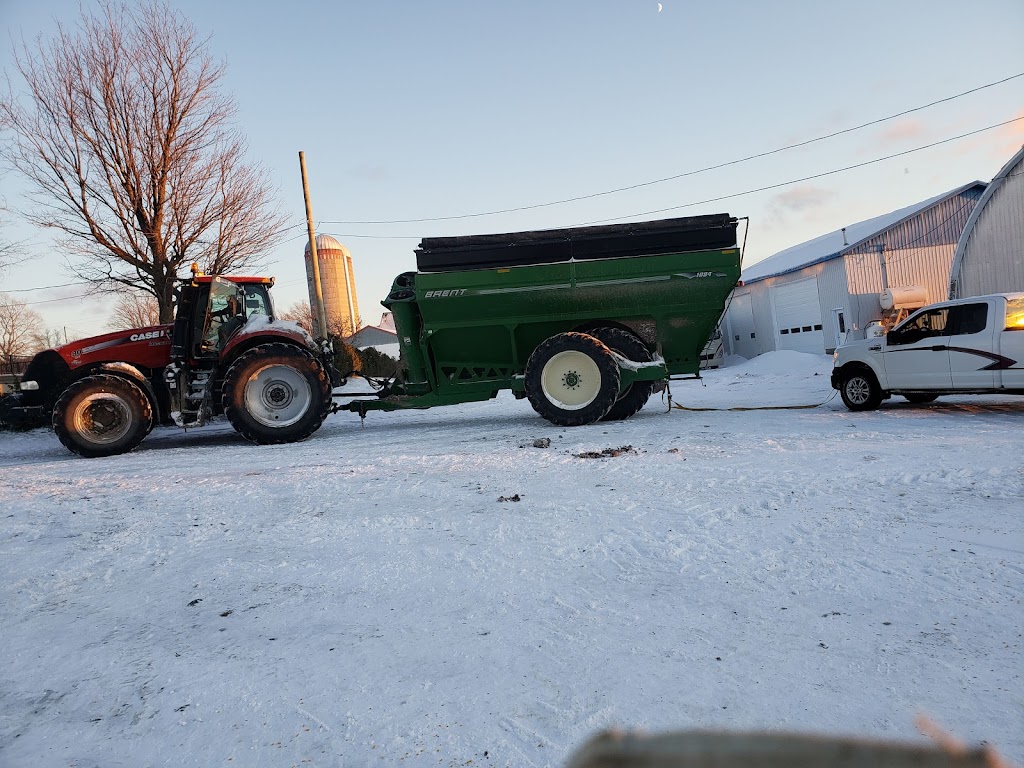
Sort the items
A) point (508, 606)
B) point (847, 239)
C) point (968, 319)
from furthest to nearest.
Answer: point (847, 239), point (968, 319), point (508, 606)

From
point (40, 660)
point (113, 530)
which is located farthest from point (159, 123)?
point (40, 660)

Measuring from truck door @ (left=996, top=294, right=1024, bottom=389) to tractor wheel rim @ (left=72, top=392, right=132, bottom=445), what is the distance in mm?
12060

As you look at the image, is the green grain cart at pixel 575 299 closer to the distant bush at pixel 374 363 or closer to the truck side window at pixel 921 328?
the truck side window at pixel 921 328

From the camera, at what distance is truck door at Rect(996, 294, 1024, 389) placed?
27.9ft

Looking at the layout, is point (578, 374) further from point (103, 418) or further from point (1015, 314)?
point (103, 418)

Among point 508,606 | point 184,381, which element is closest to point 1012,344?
point 508,606

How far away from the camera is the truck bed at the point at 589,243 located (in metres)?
9.49

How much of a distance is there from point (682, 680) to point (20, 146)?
1766 centimetres

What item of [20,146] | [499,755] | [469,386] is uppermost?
[20,146]

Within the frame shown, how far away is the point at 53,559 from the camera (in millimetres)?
4285

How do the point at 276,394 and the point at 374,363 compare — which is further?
the point at 374,363

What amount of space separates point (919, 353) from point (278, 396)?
942cm

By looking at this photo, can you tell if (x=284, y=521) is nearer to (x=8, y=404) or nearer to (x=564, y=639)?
(x=564, y=639)

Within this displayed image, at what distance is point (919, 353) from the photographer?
369 inches
